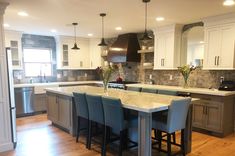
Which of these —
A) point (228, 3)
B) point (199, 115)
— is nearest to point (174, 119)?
point (199, 115)

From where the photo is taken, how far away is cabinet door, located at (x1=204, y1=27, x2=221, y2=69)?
165 inches

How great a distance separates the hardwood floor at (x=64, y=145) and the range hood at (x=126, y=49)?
2.84 m

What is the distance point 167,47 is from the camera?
5.15 metres

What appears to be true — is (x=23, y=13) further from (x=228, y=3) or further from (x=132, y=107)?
(x=228, y=3)

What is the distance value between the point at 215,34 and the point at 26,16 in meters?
4.08

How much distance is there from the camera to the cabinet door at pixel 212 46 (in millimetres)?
4198

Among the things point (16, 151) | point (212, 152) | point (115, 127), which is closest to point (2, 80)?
point (16, 151)

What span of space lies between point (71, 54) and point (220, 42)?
189 inches

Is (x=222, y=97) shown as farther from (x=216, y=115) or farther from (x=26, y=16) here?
(x=26, y=16)

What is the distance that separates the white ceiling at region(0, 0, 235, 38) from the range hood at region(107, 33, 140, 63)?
4.11 feet

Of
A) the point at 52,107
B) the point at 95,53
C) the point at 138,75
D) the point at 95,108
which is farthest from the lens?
the point at 95,53

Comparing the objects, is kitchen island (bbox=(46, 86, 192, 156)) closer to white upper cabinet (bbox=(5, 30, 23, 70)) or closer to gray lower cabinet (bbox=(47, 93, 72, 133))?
gray lower cabinet (bbox=(47, 93, 72, 133))

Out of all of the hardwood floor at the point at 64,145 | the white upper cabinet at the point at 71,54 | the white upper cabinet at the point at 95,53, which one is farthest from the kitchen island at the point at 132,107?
the white upper cabinet at the point at 95,53

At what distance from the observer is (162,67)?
5312 millimetres
